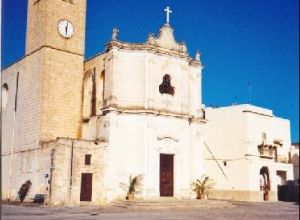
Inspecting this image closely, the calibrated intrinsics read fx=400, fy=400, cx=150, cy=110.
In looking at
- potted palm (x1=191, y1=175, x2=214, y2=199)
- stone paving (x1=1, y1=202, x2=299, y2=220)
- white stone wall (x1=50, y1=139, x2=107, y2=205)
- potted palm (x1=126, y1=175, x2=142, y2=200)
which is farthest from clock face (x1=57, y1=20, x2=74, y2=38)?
potted palm (x1=191, y1=175, x2=214, y2=199)

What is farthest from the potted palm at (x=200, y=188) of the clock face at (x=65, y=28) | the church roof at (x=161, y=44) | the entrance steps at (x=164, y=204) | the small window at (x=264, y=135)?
the clock face at (x=65, y=28)

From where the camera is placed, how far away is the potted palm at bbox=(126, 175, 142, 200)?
25.3 meters

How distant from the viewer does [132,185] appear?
25578mm

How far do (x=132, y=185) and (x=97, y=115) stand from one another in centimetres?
554

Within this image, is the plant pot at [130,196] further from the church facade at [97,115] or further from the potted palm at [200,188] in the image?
the potted palm at [200,188]

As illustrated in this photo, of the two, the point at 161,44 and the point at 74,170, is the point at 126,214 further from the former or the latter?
the point at 161,44

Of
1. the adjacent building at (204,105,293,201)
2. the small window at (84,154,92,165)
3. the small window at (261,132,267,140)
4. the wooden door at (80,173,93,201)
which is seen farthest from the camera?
the small window at (261,132,267,140)

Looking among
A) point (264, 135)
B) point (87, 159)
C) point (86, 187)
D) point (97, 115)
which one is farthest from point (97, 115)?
point (264, 135)

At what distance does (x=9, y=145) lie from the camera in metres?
29.8

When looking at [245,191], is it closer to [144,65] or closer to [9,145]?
[144,65]

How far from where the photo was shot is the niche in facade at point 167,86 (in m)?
28.3

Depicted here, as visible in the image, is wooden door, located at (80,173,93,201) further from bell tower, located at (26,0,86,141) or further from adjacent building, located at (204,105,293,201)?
adjacent building, located at (204,105,293,201)

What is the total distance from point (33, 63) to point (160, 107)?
960 centimetres

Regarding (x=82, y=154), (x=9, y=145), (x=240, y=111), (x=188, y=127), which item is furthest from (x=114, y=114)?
(x=240, y=111)
